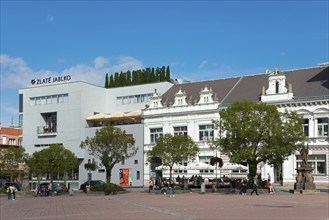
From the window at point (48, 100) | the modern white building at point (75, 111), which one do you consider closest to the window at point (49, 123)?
the modern white building at point (75, 111)

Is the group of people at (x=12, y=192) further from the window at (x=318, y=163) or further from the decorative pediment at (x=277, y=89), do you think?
the window at (x=318, y=163)

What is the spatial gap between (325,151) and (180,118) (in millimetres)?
20541

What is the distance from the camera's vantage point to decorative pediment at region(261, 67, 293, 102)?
2542 inches

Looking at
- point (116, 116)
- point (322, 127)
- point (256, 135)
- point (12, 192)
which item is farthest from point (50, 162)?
point (322, 127)

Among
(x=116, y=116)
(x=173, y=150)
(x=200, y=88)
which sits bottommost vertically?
(x=173, y=150)

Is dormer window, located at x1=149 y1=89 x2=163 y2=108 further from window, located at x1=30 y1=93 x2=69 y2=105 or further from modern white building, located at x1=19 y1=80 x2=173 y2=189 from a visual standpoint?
window, located at x1=30 y1=93 x2=69 y2=105

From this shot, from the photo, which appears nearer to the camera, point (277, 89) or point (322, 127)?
point (322, 127)

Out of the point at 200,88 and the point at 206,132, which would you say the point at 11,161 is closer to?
the point at 206,132

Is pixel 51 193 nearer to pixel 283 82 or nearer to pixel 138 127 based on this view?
pixel 138 127

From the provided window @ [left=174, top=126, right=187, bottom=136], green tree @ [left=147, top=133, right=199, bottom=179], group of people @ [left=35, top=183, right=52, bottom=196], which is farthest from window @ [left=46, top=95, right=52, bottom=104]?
green tree @ [left=147, top=133, right=199, bottom=179]

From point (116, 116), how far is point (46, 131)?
13753 millimetres

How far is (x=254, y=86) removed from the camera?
71.0 meters

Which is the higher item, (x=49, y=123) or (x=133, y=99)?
(x=133, y=99)

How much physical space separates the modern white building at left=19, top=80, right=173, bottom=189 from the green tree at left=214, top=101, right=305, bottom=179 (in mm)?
27834
